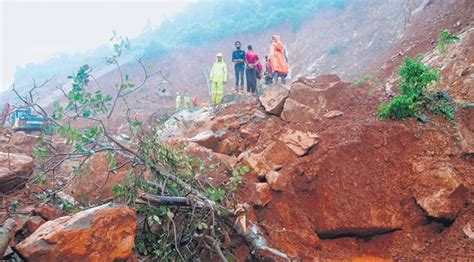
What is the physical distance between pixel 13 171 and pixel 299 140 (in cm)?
321

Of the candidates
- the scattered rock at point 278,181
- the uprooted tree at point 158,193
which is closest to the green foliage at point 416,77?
the scattered rock at point 278,181

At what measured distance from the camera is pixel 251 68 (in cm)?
809

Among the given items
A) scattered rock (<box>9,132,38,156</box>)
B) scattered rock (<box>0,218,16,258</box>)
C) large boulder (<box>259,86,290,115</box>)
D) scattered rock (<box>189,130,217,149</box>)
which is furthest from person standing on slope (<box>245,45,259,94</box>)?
scattered rock (<box>0,218,16,258</box>)

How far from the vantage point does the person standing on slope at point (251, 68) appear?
26.3 feet

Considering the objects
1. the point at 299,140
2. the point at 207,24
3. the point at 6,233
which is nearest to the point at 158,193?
the point at 6,233

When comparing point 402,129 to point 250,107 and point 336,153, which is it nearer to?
point 336,153

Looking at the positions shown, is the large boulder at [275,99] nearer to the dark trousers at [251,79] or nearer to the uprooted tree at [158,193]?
the dark trousers at [251,79]

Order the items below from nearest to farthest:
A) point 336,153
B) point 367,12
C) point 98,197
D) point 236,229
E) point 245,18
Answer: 1. point 236,229
2. point 98,197
3. point 336,153
4. point 367,12
5. point 245,18

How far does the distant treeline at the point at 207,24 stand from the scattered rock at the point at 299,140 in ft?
58.3

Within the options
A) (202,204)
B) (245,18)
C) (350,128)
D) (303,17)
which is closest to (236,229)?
(202,204)

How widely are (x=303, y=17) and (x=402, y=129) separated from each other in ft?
60.4

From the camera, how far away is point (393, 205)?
4023mm

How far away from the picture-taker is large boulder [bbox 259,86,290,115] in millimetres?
5703

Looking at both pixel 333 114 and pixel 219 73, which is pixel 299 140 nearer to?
pixel 333 114
